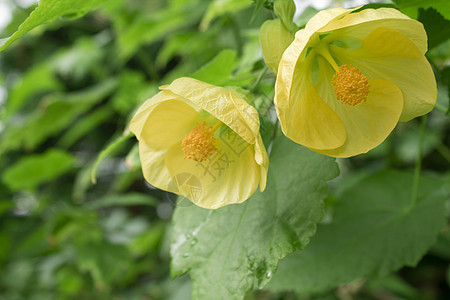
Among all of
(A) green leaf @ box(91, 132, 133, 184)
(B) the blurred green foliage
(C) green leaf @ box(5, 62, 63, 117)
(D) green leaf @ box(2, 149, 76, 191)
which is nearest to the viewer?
(A) green leaf @ box(91, 132, 133, 184)

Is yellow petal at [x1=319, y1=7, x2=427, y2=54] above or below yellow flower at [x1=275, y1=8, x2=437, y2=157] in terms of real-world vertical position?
above

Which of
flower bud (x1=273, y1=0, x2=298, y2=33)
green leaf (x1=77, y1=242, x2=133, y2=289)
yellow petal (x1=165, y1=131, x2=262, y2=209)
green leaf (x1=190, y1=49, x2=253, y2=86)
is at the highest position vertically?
flower bud (x1=273, y1=0, x2=298, y2=33)

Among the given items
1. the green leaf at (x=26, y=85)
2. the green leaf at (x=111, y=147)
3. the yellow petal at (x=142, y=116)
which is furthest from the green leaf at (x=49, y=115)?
the yellow petal at (x=142, y=116)

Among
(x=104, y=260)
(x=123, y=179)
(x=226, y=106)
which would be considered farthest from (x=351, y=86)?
(x=123, y=179)

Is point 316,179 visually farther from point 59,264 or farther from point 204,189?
point 59,264

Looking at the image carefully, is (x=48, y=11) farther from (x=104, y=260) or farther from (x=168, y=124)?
(x=104, y=260)

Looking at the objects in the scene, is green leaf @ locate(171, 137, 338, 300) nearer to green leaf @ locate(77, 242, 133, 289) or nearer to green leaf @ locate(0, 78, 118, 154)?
green leaf @ locate(77, 242, 133, 289)

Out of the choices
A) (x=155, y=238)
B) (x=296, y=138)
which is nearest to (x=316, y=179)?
A: (x=296, y=138)

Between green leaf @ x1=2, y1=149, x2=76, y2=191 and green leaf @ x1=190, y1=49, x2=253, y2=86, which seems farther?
green leaf @ x1=2, y1=149, x2=76, y2=191

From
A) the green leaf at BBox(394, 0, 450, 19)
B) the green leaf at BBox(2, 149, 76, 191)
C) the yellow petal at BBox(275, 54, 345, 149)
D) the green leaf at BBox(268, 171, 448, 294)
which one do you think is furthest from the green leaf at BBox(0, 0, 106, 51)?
the green leaf at BBox(2, 149, 76, 191)
